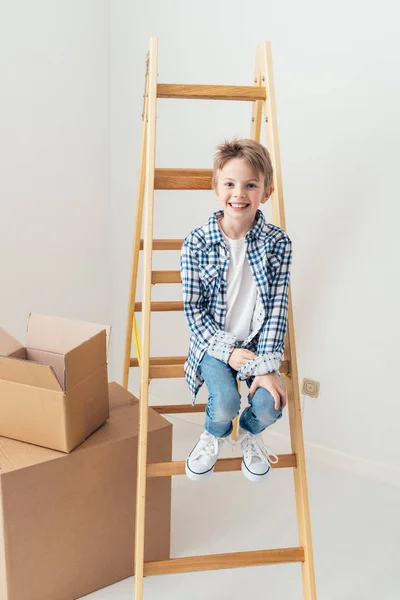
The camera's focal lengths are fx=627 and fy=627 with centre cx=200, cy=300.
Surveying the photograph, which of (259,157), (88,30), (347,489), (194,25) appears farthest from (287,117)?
(347,489)

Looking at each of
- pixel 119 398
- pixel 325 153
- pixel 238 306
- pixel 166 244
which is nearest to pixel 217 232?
pixel 238 306

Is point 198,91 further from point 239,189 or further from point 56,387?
point 56,387

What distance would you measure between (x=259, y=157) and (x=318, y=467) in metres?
1.36

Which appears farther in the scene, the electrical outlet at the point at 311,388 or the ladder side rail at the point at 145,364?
the electrical outlet at the point at 311,388

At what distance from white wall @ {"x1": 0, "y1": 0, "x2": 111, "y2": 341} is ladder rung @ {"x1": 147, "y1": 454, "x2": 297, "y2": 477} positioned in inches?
47.3

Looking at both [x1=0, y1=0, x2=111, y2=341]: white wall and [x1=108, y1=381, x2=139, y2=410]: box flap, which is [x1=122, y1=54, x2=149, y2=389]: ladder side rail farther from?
[x1=0, y1=0, x2=111, y2=341]: white wall

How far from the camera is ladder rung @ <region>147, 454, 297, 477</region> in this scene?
1.61 m

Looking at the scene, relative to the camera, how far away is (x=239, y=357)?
155 centimetres

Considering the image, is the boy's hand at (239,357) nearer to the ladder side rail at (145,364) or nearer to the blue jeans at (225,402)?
the blue jeans at (225,402)

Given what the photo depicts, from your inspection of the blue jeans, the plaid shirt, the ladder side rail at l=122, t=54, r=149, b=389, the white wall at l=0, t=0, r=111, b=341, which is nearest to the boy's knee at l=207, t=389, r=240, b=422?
the blue jeans

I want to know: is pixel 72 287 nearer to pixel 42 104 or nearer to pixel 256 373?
pixel 42 104

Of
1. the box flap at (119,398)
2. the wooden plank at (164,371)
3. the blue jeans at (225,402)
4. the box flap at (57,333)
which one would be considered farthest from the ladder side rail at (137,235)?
the blue jeans at (225,402)

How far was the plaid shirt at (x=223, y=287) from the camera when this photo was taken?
160 cm

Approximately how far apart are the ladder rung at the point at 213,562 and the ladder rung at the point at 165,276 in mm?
729
